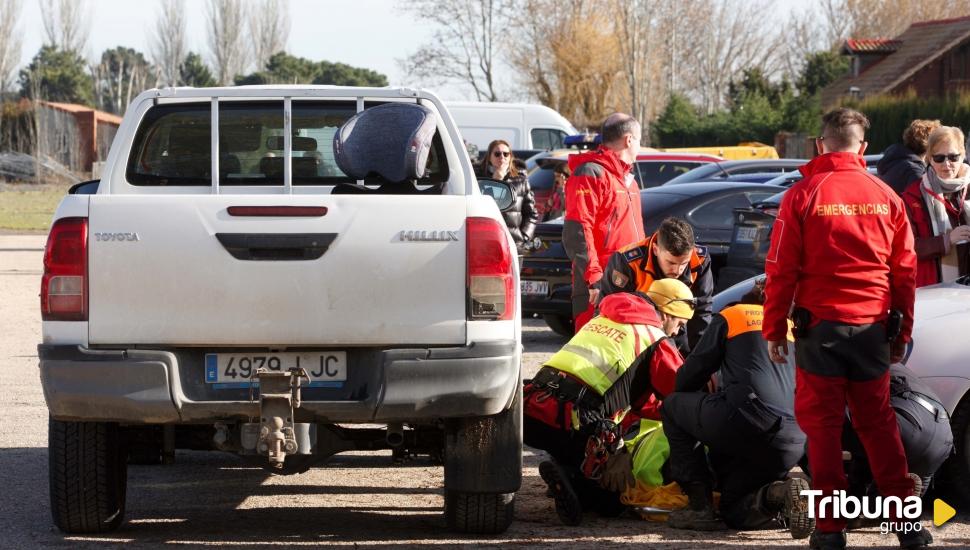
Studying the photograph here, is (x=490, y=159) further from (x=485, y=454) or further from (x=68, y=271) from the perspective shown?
(x=68, y=271)

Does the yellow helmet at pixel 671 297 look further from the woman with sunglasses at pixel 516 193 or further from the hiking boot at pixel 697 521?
the woman with sunglasses at pixel 516 193

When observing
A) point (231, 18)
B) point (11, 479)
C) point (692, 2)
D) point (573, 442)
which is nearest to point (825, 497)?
point (573, 442)

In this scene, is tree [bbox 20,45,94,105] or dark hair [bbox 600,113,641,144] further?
tree [bbox 20,45,94,105]

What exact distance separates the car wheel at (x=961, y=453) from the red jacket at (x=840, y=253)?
3.31 ft

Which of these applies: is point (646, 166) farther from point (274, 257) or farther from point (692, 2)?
point (692, 2)

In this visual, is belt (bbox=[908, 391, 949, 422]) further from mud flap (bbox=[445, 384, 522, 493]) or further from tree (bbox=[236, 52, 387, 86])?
tree (bbox=[236, 52, 387, 86])

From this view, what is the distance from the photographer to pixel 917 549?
5.57 m

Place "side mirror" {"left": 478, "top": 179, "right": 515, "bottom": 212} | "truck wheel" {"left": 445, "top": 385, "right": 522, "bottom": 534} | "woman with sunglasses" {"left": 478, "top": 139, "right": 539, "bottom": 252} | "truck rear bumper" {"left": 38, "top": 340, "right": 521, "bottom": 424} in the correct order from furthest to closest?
1. "woman with sunglasses" {"left": 478, "top": 139, "right": 539, "bottom": 252}
2. "side mirror" {"left": 478, "top": 179, "right": 515, "bottom": 212}
3. "truck wheel" {"left": 445, "top": 385, "right": 522, "bottom": 534}
4. "truck rear bumper" {"left": 38, "top": 340, "right": 521, "bottom": 424}

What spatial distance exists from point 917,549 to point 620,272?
2549 mm

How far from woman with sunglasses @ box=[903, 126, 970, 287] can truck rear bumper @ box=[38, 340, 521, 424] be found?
11.1 feet

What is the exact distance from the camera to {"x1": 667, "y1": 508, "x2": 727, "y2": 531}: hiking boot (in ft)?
20.1

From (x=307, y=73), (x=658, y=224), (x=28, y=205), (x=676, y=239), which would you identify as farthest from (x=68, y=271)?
(x=307, y=73)

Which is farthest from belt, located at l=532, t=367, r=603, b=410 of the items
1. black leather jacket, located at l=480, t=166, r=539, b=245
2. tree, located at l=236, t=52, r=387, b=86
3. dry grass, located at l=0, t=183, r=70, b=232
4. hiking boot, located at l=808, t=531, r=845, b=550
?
tree, located at l=236, t=52, r=387, b=86

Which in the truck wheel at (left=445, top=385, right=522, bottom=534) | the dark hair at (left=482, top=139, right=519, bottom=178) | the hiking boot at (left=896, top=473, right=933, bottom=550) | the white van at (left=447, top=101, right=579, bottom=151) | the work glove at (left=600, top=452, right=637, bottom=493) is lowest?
the hiking boot at (left=896, top=473, right=933, bottom=550)
